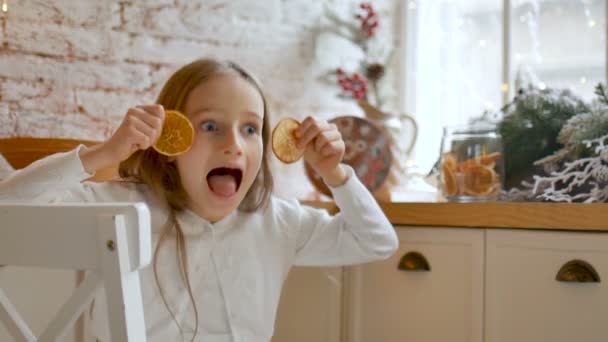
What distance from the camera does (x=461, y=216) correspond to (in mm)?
1615

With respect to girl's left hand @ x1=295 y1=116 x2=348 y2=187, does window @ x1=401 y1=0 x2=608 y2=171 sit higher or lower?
higher

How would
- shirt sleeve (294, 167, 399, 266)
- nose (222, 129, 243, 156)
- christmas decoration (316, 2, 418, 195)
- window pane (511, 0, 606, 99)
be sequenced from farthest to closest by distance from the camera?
christmas decoration (316, 2, 418, 195) < window pane (511, 0, 606, 99) < shirt sleeve (294, 167, 399, 266) < nose (222, 129, 243, 156)

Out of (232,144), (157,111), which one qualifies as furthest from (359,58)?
(157,111)

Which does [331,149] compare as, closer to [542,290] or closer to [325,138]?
[325,138]

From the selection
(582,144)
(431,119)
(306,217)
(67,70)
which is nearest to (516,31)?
(431,119)

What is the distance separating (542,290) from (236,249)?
0.62m

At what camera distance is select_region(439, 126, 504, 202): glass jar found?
1.71 m

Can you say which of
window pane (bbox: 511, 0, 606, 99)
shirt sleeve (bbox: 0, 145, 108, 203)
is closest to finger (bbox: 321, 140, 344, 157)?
shirt sleeve (bbox: 0, 145, 108, 203)

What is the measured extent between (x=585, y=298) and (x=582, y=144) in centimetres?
34

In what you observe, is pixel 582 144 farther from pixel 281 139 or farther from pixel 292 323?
pixel 292 323

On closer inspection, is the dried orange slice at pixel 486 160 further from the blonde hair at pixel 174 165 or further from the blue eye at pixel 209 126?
the blue eye at pixel 209 126

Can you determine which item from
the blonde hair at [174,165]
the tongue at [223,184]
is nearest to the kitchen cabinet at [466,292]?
the blonde hair at [174,165]

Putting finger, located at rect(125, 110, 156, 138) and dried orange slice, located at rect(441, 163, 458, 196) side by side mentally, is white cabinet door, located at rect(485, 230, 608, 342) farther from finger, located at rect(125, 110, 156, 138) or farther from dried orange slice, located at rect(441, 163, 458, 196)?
finger, located at rect(125, 110, 156, 138)

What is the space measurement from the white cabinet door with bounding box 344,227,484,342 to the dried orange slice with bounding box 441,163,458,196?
5.3 inches
